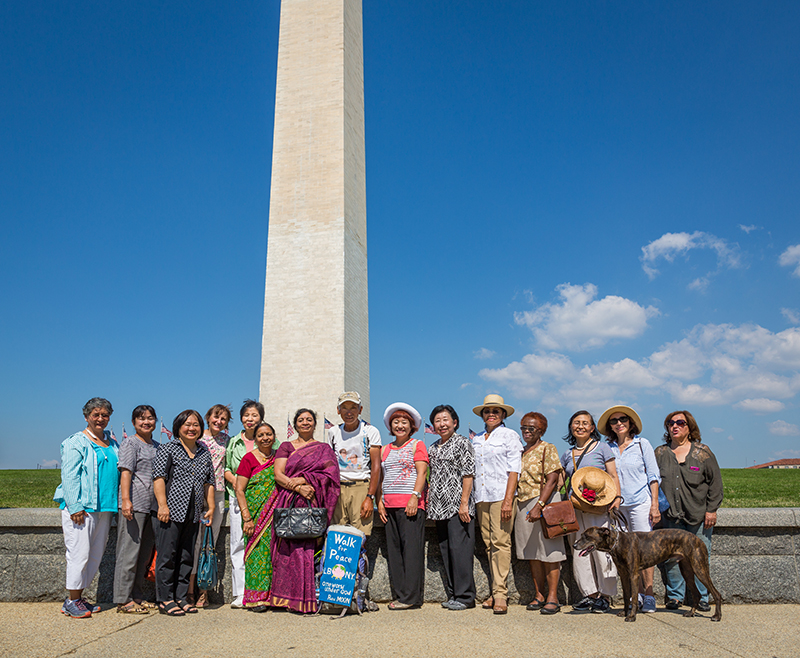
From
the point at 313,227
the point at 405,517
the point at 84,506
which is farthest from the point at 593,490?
the point at 313,227

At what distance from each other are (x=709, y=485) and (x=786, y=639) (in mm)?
1070

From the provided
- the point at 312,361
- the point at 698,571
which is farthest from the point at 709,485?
the point at 312,361

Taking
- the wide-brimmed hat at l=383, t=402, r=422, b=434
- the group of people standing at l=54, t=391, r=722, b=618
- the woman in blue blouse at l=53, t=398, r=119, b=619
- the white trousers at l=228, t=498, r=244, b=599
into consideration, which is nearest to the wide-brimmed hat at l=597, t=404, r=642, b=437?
the group of people standing at l=54, t=391, r=722, b=618

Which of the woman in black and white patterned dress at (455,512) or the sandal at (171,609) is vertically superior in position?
the woman in black and white patterned dress at (455,512)

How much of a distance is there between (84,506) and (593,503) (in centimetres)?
359

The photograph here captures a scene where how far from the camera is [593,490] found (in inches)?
171

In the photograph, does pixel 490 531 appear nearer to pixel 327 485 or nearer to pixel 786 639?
pixel 327 485

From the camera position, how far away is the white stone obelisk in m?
13.8

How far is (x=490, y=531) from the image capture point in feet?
14.8

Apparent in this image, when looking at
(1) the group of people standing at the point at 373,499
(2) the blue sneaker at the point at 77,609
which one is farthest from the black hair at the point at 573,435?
(2) the blue sneaker at the point at 77,609

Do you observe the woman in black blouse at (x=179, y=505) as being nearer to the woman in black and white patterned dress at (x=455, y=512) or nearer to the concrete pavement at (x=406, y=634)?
the concrete pavement at (x=406, y=634)

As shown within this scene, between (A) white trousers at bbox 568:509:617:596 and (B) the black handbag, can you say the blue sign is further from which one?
(A) white trousers at bbox 568:509:617:596

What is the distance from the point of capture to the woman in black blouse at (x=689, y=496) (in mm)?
4500

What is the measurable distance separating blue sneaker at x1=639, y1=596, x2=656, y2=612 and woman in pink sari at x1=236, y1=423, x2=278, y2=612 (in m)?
2.71
